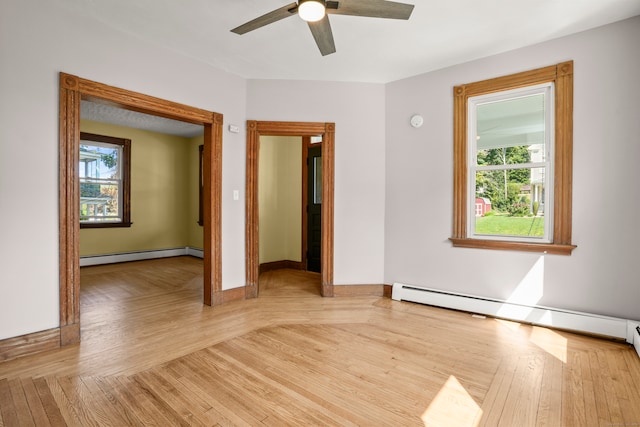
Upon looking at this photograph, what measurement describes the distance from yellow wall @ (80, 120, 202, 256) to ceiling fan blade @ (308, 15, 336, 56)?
544cm

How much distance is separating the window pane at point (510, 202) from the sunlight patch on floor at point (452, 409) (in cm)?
201

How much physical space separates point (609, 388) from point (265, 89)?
425 cm

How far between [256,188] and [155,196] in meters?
3.96

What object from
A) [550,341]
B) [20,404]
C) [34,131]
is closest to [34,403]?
[20,404]

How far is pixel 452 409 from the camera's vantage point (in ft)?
6.02

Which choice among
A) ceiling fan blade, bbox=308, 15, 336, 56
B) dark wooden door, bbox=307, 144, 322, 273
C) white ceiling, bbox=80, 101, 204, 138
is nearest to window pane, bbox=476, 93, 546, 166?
ceiling fan blade, bbox=308, 15, 336, 56

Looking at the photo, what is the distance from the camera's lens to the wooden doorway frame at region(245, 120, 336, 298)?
4.05 meters

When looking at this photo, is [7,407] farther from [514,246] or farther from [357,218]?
[514,246]

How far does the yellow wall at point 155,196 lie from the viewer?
621 cm

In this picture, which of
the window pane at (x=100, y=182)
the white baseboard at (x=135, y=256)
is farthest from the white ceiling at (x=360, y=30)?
the white baseboard at (x=135, y=256)

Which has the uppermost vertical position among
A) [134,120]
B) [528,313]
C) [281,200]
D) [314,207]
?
[134,120]

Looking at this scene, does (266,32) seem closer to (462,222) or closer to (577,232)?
(462,222)

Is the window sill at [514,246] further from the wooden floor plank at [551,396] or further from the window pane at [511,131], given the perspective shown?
the wooden floor plank at [551,396]

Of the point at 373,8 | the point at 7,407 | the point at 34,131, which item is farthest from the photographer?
the point at 34,131
